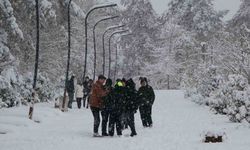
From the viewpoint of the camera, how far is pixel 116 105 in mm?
17359

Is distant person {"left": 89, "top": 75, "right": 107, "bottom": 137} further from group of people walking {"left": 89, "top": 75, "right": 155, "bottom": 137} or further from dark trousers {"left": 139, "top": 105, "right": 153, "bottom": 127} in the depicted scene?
dark trousers {"left": 139, "top": 105, "right": 153, "bottom": 127}

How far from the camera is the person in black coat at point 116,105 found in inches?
682

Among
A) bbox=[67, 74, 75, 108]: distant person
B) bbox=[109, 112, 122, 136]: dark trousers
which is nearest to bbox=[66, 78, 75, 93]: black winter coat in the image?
bbox=[67, 74, 75, 108]: distant person

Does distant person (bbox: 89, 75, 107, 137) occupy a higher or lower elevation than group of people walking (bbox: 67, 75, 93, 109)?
lower

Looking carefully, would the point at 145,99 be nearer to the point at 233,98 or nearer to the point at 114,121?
the point at 114,121

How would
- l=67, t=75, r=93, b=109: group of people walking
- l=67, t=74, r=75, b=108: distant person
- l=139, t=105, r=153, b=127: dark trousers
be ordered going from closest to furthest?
l=139, t=105, r=153, b=127: dark trousers, l=67, t=74, r=75, b=108: distant person, l=67, t=75, r=93, b=109: group of people walking

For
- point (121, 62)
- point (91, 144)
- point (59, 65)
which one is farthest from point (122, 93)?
point (121, 62)

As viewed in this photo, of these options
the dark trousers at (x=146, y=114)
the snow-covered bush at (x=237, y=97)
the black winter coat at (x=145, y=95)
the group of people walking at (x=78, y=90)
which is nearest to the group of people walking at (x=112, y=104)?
the black winter coat at (x=145, y=95)

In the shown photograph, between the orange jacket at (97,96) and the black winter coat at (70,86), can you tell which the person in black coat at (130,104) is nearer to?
the orange jacket at (97,96)

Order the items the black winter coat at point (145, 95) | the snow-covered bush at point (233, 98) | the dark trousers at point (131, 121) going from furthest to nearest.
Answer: the black winter coat at point (145, 95) < the snow-covered bush at point (233, 98) < the dark trousers at point (131, 121)

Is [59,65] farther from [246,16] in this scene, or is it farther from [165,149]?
[165,149]

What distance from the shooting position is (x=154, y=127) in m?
20.5

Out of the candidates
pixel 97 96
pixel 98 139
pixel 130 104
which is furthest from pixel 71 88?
pixel 98 139

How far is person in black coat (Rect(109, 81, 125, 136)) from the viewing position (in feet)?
56.8
